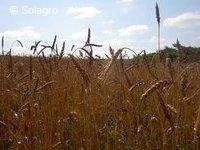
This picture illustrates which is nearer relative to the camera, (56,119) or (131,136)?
(131,136)

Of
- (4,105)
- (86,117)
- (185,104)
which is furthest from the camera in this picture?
(4,105)

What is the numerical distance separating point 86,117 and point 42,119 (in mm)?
461

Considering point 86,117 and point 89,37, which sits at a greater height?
point 89,37

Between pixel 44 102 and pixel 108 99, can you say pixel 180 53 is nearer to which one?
pixel 108 99

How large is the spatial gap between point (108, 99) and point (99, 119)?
0.17 m

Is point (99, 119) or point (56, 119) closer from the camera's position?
point (56, 119)

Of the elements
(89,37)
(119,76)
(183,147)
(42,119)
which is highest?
(89,37)

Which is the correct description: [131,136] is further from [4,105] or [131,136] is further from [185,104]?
[4,105]

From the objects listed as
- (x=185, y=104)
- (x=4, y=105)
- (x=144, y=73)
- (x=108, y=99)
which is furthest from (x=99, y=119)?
(x=144, y=73)

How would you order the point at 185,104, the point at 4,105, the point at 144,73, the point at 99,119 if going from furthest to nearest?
1. the point at 144,73
2. the point at 4,105
3. the point at 99,119
4. the point at 185,104

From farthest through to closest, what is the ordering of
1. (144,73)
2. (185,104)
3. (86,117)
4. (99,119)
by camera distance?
(144,73)
(99,119)
(185,104)
(86,117)

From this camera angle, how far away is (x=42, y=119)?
114 inches

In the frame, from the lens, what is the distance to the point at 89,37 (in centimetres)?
314

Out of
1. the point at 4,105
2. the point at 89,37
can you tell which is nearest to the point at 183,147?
the point at 89,37
